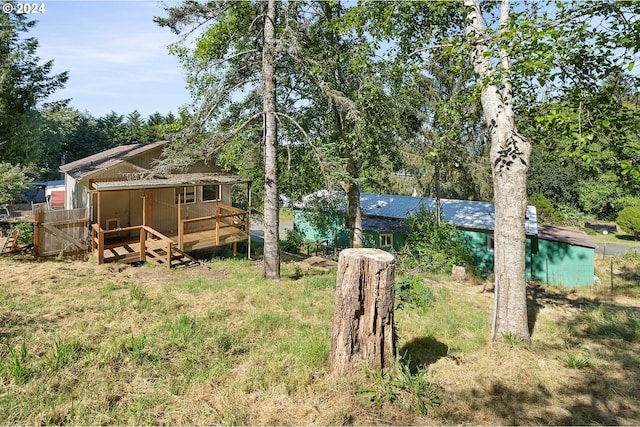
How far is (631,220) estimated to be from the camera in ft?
99.2

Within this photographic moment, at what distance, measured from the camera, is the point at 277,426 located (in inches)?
149

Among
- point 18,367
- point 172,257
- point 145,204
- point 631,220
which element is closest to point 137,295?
point 18,367

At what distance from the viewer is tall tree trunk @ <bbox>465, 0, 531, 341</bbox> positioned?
668 centimetres

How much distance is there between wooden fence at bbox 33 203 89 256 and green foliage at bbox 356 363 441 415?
12.3m

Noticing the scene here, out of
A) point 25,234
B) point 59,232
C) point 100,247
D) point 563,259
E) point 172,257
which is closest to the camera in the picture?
point 100,247

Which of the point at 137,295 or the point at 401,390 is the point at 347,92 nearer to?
the point at 137,295

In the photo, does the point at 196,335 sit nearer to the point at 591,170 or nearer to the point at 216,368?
the point at 216,368

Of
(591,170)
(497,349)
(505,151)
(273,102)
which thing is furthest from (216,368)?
(273,102)

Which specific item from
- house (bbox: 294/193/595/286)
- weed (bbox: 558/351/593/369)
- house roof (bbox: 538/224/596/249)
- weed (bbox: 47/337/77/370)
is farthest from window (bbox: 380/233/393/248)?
weed (bbox: 47/337/77/370)

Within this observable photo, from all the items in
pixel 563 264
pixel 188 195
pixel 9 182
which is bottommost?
pixel 563 264

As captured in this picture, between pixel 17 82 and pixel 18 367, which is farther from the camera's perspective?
pixel 17 82

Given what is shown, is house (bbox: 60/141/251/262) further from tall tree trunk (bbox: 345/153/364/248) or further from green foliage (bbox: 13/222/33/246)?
tall tree trunk (bbox: 345/153/364/248)

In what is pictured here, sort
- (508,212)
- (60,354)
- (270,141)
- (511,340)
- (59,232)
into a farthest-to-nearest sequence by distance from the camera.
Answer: (59,232) < (270,141) < (508,212) < (511,340) < (60,354)

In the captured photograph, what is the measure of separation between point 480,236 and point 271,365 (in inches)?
651
